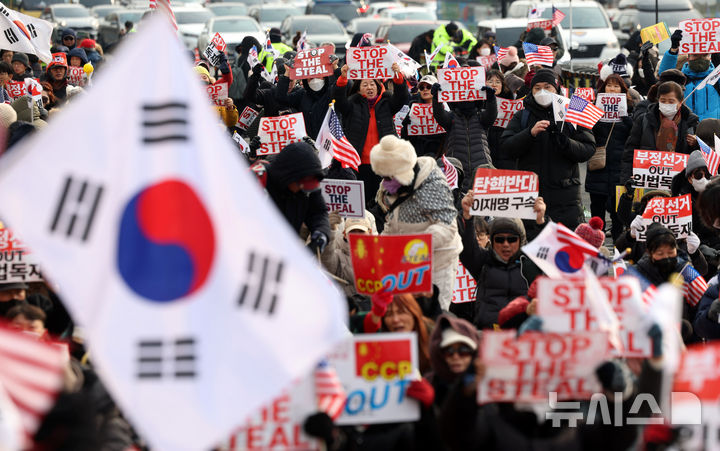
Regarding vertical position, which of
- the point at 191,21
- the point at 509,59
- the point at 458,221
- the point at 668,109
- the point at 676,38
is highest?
the point at 191,21

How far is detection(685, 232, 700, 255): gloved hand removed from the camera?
8281 mm

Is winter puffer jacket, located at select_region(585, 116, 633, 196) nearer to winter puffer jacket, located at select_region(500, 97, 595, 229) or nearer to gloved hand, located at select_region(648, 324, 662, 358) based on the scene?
winter puffer jacket, located at select_region(500, 97, 595, 229)

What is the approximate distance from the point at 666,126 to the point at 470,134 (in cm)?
174

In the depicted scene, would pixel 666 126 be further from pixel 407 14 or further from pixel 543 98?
pixel 407 14

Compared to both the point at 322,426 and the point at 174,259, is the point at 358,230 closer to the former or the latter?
the point at 322,426

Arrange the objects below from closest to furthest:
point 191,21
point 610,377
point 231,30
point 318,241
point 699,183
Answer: point 610,377
point 318,241
point 699,183
point 231,30
point 191,21

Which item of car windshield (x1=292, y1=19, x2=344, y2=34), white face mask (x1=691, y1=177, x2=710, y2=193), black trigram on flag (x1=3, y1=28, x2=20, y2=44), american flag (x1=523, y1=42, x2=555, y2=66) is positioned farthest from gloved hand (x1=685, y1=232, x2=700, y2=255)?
car windshield (x1=292, y1=19, x2=344, y2=34)

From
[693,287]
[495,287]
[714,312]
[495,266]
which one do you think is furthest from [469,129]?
[714,312]

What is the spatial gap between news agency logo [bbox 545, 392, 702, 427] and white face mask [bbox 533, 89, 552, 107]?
5034 mm

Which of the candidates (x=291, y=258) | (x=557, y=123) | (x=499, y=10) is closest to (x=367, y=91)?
(x=557, y=123)

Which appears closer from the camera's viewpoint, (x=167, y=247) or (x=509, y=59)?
(x=167, y=247)

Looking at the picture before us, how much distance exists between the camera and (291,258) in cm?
399

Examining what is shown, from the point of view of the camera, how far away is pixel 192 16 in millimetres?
28359

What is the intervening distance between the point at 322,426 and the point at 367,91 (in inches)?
277
